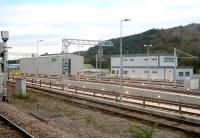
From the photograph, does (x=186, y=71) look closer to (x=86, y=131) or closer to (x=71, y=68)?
(x=71, y=68)

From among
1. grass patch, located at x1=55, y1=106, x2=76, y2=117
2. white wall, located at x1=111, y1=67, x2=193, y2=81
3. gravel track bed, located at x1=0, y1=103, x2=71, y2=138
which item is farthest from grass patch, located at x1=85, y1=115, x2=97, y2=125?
white wall, located at x1=111, y1=67, x2=193, y2=81

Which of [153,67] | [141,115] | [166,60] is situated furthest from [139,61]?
[141,115]

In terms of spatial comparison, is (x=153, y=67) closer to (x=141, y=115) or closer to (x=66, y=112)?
(x=66, y=112)

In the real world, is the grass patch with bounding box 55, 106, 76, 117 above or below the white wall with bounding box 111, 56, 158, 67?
below

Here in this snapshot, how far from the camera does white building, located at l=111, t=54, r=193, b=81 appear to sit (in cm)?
8150

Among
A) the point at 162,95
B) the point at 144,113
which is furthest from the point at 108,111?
the point at 162,95

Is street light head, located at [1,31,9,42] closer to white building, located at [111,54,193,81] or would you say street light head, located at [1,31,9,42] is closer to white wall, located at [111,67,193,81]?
white wall, located at [111,67,193,81]

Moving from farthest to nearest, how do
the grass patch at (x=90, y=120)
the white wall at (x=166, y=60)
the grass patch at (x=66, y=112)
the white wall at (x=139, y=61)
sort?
1. the white wall at (x=139, y=61)
2. the white wall at (x=166, y=60)
3. the grass patch at (x=66, y=112)
4. the grass patch at (x=90, y=120)

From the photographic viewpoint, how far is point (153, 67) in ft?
285

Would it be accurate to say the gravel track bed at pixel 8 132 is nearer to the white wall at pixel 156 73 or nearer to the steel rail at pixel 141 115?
the steel rail at pixel 141 115

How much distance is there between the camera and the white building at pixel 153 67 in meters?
81.5

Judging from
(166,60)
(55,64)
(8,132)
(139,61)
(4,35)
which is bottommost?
(8,132)

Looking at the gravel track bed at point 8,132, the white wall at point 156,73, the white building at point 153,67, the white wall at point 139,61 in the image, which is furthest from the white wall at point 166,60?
the gravel track bed at point 8,132

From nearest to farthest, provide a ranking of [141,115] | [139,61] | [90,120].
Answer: [90,120]
[141,115]
[139,61]
